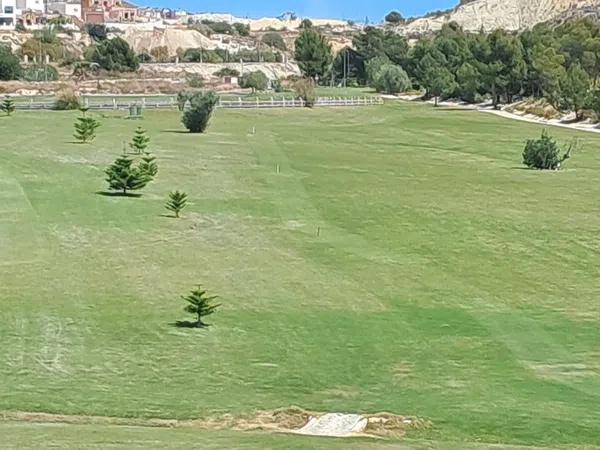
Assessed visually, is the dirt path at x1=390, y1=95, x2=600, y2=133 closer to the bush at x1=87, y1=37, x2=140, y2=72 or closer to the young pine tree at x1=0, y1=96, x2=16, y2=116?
the young pine tree at x1=0, y1=96, x2=16, y2=116

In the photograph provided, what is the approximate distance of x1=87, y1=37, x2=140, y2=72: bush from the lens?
500 ft

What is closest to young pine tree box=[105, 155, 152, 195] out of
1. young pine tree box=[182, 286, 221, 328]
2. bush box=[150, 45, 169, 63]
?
young pine tree box=[182, 286, 221, 328]

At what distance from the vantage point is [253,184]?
147ft

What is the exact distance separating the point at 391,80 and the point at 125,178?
98650 mm

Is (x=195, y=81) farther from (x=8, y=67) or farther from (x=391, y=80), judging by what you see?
(x=391, y=80)

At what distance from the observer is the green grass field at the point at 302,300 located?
1777 cm

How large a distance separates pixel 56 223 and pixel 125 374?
15316 mm

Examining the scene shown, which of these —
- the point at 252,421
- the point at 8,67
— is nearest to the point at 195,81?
the point at 8,67

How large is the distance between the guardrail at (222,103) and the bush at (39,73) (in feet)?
106

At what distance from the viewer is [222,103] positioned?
98938mm

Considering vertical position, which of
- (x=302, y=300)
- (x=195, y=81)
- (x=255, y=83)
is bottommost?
(x=195, y=81)

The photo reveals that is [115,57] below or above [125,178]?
below

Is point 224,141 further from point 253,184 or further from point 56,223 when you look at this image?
point 56,223

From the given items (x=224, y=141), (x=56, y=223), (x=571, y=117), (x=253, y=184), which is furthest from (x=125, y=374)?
(x=571, y=117)
